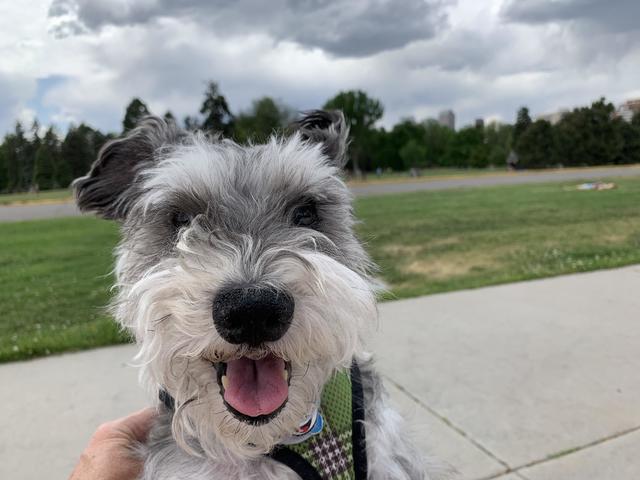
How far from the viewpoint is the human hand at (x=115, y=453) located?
99.3 inches

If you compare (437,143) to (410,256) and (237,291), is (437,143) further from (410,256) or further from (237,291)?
(237,291)

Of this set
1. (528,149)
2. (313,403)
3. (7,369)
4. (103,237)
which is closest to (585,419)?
(313,403)

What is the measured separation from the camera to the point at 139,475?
259 cm

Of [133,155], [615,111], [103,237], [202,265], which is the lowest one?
[103,237]

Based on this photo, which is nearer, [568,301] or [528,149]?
[568,301]

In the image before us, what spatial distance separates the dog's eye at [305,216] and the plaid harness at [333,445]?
0.68 metres

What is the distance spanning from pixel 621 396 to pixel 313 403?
10.5 ft

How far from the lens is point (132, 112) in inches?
146

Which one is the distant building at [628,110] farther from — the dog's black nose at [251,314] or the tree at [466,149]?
the dog's black nose at [251,314]

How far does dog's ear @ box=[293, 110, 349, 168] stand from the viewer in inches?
118

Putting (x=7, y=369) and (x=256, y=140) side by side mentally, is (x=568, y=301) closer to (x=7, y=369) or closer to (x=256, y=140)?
(x=256, y=140)

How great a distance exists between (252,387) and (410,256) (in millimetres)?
8678

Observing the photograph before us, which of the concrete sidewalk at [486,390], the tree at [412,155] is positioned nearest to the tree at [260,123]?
the concrete sidewalk at [486,390]

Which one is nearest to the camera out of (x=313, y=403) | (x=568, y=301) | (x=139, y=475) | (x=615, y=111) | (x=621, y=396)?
(x=313, y=403)
